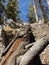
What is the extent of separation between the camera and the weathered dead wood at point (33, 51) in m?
5.73

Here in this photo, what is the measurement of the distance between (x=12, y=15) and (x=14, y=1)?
11.5 ft

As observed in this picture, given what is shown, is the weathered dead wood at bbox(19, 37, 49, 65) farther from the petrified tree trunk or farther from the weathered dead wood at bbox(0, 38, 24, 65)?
the weathered dead wood at bbox(0, 38, 24, 65)

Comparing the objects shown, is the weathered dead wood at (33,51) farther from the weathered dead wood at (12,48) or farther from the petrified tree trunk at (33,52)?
the weathered dead wood at (12,48)

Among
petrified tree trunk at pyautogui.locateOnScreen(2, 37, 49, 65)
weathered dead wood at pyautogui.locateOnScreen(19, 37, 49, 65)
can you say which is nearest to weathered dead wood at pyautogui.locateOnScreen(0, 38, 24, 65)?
petrified tree trunk at pyautogui.locateOnScreen(2, 37, 49, 65)

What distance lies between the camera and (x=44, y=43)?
590 cm

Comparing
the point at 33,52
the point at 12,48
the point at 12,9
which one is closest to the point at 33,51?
the point at 33,52

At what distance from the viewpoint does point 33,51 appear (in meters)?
5.77

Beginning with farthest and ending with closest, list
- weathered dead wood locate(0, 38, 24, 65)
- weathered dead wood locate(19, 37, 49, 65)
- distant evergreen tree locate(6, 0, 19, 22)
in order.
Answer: distant evergreen tree locate(6, 0, 19, 22)
weathered dead wood locate(0, 38, 24, 65)
weathered dead wood locate(19, 37, 49, 65)

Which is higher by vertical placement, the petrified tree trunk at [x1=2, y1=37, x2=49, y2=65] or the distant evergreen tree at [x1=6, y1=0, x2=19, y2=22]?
the petrified tree trunk at [x1=2, y1=37, x2=49, y2=65]

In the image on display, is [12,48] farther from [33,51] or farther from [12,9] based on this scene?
[12,9]

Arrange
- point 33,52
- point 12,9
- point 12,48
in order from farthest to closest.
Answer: point 12,9
point 12,48
point 33,52

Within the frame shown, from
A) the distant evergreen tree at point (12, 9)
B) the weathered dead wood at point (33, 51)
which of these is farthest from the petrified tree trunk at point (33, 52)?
the distant evergreen tree at point (12, 9)

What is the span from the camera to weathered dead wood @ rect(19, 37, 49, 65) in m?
5.73

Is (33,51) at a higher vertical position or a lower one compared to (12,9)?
higher
